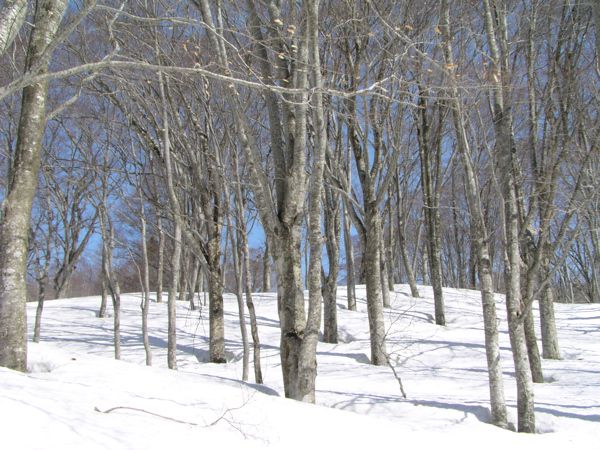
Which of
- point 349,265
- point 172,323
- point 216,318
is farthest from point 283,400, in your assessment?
point 349,265

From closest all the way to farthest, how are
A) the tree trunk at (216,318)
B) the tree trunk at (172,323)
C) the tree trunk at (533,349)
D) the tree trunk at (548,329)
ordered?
the tree trunk at (533,349), the tree trunk at (172,323), the tree trunk at (548,329), the tree trunk at (216,318)

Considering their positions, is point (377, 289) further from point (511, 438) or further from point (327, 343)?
point (511, 438)

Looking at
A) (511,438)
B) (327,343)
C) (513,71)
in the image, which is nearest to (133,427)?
(511,438)

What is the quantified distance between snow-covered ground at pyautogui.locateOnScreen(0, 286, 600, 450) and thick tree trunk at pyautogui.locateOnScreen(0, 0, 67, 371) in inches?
18.9

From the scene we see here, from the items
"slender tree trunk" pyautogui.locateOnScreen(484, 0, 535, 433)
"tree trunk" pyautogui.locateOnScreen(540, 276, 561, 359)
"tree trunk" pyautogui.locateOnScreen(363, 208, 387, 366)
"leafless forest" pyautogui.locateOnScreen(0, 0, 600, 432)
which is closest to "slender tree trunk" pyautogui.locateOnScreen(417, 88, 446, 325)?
"leafless forest" pyautogui.locateOnScreen(0, 0, 600, 432)

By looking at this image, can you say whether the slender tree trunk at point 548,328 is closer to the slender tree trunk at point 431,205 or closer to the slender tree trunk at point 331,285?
the slender tree trunk at point 431,205

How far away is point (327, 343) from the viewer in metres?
11.4

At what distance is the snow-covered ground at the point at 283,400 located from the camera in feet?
10.2

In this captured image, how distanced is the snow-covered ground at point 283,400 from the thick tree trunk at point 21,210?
48cm

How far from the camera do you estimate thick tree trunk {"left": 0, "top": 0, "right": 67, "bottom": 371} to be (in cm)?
456

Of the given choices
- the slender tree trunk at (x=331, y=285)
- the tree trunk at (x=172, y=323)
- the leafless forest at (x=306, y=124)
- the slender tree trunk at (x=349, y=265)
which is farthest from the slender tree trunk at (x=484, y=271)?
the slender tree trunk at (x=349, y=265)

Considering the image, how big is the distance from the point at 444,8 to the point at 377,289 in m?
4.97

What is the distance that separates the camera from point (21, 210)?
477cm

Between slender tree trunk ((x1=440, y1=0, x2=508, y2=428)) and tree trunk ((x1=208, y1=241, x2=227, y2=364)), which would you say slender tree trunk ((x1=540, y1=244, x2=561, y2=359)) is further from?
tree trunk ((x1=208, y1=241, x2=227, y2=364))
